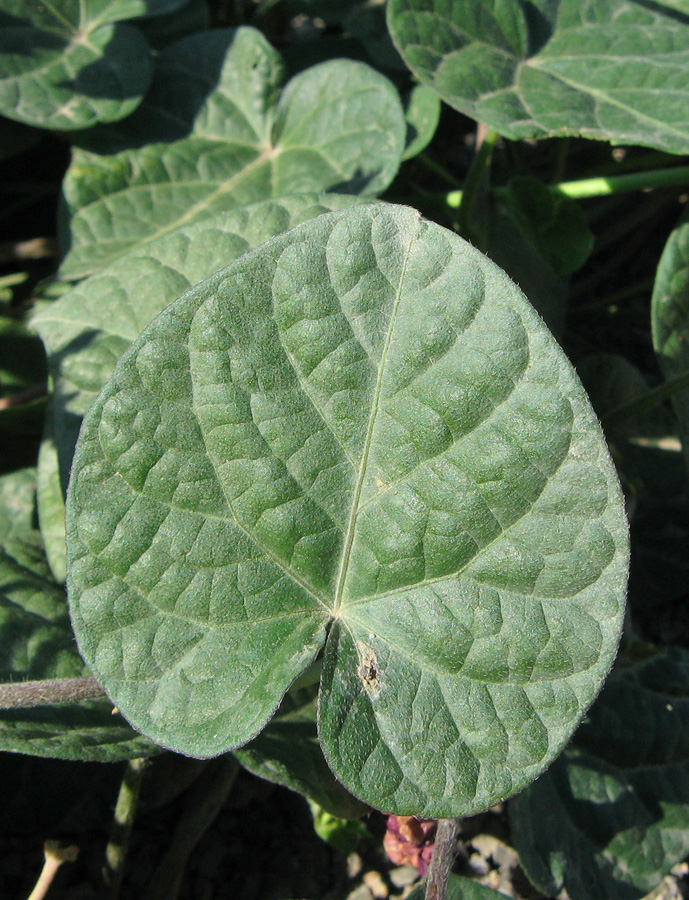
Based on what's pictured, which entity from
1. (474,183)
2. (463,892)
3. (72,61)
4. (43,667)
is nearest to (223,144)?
(72,61)

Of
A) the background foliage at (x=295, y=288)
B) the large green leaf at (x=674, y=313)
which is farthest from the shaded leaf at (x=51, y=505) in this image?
the large green leaf at (x=674, y=313)

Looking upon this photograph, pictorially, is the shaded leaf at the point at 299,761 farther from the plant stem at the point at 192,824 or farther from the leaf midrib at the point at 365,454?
the leaf midrib at the point at 365,454

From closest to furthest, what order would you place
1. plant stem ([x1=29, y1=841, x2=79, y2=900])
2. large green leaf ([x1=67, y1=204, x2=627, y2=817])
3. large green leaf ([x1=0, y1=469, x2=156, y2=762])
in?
1. large green leaf ([x1=67, y1=204, x2=627, y2=817])
2. large green leaf ([x1=0, y1=469, x2=156, y2=762])
3. plant stem ([x1=29, y1=841, x2=79, y2=900])

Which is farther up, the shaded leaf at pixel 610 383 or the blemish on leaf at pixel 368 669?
the blemish on leaf at pixel 368 669

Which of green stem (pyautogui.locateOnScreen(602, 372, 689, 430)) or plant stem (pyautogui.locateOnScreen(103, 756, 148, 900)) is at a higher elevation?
green stem (pyautogui.locateOnScreen(602, 372, 689, 430))

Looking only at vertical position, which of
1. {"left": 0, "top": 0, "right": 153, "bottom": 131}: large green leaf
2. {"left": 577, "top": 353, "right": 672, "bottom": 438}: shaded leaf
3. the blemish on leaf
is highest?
{"left": 0, "top": 0, "right": 153, "bottom": 131}: large green leaf

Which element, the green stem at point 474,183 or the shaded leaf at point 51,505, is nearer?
the shaded leaf at point 51,505

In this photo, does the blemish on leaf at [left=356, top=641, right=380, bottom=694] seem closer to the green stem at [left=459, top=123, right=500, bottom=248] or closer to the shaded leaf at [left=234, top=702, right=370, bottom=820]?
the shaded leaf at [left=234, top=702, right=370, bottom=820]

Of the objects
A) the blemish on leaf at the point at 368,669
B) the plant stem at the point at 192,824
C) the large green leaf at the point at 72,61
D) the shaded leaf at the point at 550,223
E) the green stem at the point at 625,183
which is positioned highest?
the large green leaf at the point at 72,61

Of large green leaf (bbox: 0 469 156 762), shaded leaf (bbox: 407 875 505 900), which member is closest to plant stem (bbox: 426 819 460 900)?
shaded leaf (bbox: 407 875 505 900)
